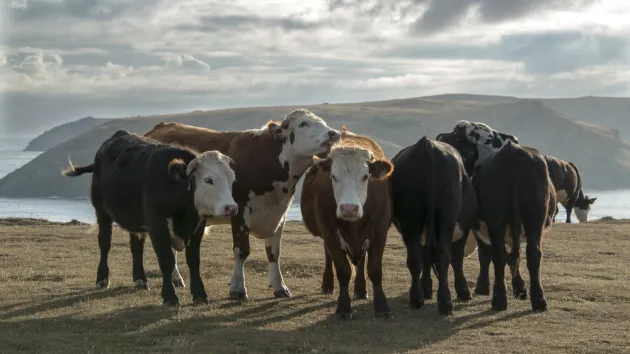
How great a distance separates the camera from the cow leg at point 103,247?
13019 millimetres

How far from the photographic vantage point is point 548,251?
1820 cm

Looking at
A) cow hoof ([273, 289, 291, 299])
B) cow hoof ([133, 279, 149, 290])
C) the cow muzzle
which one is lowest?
cow hoof ([273, 289, 291, 299])

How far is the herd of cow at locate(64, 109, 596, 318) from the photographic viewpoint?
10.7 m

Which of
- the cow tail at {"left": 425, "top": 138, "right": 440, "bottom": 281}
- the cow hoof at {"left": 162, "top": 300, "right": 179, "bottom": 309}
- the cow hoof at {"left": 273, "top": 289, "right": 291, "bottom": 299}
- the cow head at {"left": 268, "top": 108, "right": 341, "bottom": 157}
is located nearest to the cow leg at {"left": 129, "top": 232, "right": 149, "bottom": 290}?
the cow hoof at {"left": 162, "top": 300, "right": 179, "bottom": 309}

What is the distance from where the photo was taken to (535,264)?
36.1 feet

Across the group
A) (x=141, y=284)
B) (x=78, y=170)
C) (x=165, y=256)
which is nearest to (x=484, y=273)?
(x=165, y=256)

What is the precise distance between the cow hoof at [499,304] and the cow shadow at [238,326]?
13cm

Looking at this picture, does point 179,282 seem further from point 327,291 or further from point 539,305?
point 539,305

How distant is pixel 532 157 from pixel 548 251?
7.42m

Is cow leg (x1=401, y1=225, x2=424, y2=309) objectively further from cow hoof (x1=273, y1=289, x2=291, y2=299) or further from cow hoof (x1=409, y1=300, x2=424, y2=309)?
cow hoof (x1=273, y1=289, x2=291, y2=299)

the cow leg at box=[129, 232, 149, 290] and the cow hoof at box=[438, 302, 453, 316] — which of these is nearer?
the cow hoof at box=[438, 302, 453, 316]

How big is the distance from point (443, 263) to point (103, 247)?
560 centimetres

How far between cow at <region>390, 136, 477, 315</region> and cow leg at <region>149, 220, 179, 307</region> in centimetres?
312

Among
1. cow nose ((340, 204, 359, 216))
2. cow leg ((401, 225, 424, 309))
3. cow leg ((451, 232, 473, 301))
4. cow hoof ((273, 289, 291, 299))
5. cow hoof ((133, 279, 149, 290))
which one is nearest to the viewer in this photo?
cow nose ((340, 204, 359, 216))
